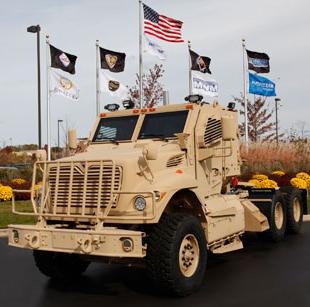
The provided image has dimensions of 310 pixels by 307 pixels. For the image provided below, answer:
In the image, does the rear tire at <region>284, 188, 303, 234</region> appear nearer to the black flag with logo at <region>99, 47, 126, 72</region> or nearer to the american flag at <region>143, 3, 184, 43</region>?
the american flag at <region>143, 3, 184, 43</region>

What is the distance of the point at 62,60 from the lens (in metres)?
20.6

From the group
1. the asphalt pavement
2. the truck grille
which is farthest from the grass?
the truck grille

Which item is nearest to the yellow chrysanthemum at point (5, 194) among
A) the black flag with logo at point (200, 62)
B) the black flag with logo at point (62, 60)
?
the black flag with logo at point (62, 60)

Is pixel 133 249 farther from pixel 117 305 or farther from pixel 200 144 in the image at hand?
pixel 200 144

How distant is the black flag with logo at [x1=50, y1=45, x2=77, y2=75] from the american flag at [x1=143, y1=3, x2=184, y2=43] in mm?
3240

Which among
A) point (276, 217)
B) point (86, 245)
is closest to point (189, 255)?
point (86, 245)

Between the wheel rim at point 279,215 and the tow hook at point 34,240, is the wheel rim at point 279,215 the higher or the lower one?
the lower one

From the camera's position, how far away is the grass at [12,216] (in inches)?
484

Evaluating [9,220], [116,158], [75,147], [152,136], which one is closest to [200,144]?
[152,136]

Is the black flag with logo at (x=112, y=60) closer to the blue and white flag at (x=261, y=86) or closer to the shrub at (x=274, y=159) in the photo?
the blue and white flag at (x=261, y=86)

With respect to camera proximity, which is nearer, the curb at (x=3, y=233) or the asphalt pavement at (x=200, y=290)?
the asphalt pavement at (x=200, y=290)

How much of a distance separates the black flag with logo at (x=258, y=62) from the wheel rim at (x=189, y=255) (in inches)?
722

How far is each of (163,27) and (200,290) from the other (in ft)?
52.7

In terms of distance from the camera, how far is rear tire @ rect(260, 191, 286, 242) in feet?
31.7
